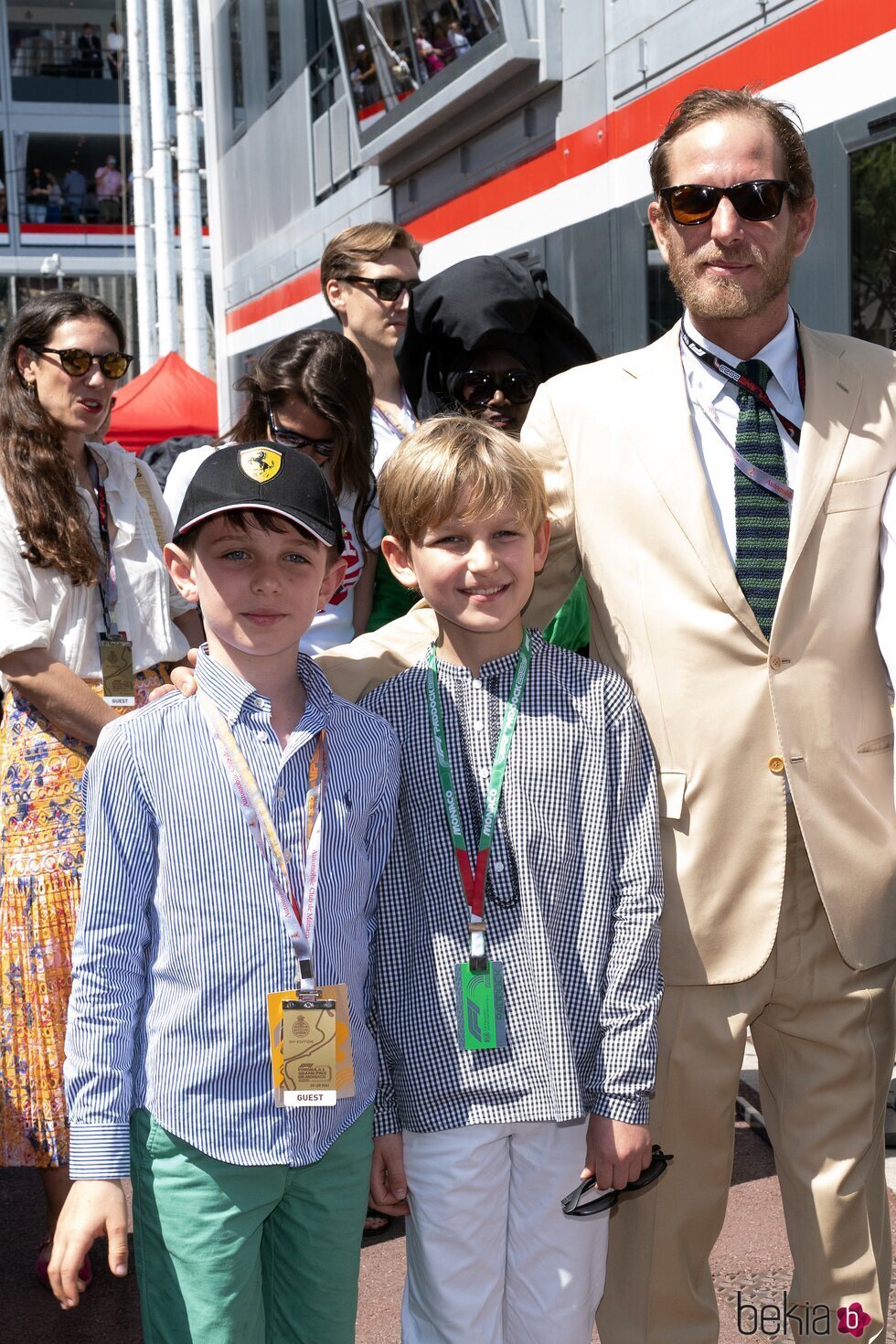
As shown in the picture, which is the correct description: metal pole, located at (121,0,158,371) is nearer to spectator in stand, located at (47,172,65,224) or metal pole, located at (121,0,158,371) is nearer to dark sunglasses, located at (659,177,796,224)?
spectator in stand, located at (47,172,65,224)

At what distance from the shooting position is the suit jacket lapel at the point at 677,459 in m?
2.30

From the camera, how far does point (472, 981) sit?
215 centimetres

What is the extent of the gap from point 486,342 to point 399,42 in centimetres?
595

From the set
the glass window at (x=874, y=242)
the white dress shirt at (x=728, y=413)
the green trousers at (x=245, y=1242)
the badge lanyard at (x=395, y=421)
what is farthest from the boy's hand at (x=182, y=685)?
the glass window at (x=874, y=242)

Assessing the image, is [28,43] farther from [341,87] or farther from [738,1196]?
[738,1196]

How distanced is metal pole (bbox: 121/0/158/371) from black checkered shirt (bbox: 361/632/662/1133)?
21.2 m

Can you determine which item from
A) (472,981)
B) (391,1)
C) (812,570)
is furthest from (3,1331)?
(391,1)

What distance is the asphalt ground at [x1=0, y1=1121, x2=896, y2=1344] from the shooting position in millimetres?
3088

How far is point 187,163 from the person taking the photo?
1756cm

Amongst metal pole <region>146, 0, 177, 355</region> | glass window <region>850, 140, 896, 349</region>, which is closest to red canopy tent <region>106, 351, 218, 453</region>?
metal pole <region>146, 0, 177, 355</region>

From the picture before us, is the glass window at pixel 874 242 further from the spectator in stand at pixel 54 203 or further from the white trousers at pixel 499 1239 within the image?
the spectator in stand at pixel 54 203

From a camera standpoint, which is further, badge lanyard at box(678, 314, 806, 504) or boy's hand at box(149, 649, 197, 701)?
badge lanyard at box(678, 314, 806, 504)

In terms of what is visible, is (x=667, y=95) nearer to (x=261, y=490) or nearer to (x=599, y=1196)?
(x=261, y=490)

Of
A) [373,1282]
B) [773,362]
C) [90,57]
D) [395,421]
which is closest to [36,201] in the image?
[90,57]
